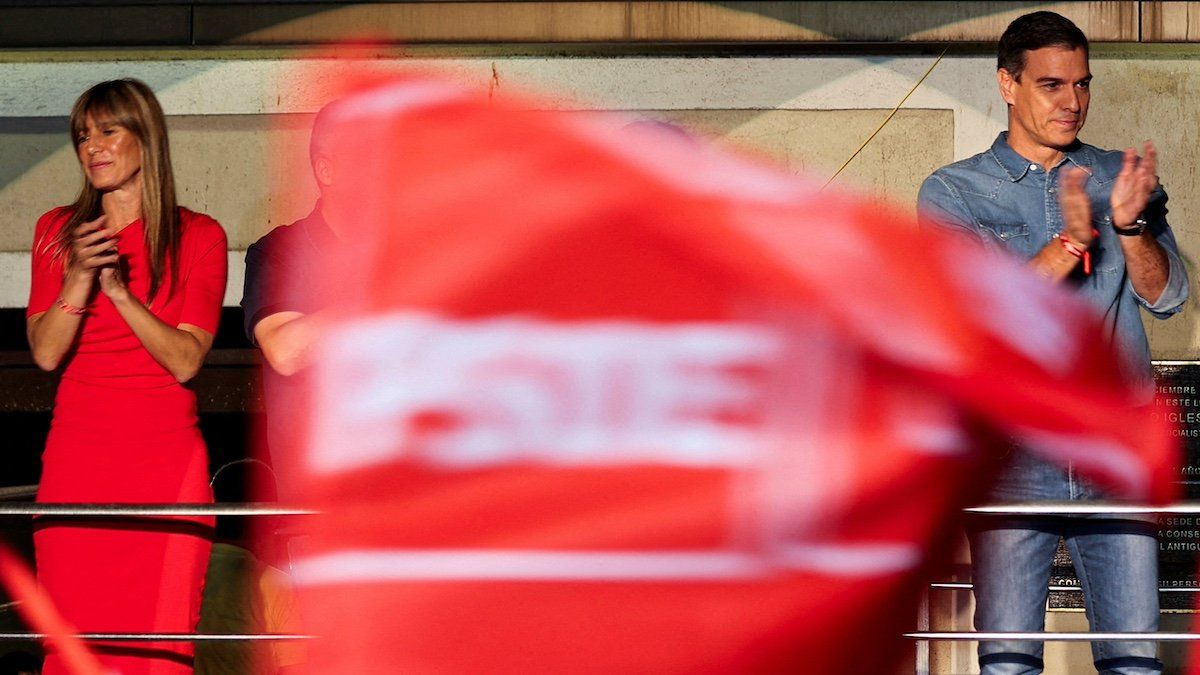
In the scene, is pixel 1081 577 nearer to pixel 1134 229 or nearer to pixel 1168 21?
pixel 1134 229

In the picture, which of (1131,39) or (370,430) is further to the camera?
(1131,39)

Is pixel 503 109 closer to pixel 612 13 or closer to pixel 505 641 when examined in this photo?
pixel 505 641

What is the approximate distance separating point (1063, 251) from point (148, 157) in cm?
205

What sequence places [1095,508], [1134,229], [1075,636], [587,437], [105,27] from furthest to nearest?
[105,27], [1134,229], [1075,636], [1095,508], [587,437]

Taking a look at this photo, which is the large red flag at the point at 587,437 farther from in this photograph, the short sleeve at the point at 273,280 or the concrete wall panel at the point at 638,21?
the concrete wall panel at the point at 638,21

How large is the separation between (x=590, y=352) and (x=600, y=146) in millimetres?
314

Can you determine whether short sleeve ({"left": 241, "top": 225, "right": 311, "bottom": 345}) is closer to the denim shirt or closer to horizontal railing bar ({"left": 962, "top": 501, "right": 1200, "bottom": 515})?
the denim shirt

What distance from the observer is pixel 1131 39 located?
5.52 m

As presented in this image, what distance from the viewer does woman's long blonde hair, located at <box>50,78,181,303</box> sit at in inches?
137

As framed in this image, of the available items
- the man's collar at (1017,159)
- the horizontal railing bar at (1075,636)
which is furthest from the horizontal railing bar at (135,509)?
the man's collar at (1017,159)

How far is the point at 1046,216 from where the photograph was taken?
3428 mm

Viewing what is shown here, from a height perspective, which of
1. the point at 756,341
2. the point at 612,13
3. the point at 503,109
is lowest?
the point at 756,341

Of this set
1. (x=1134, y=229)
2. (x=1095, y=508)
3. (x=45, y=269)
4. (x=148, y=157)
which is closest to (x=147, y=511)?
(x=45, y=269)

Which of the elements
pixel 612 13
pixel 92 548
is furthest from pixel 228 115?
pixel 92 548
